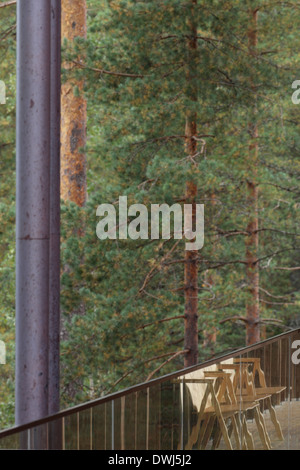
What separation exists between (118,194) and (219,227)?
6.22 ft

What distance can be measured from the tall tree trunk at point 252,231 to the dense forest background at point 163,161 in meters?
0.02

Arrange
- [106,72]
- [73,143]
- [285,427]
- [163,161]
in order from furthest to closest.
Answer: [73,143] < [106,72] < [163,161] < [285,427]

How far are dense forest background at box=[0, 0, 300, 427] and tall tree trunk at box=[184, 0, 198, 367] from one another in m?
0.02

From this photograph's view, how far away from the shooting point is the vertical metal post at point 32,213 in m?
3.75

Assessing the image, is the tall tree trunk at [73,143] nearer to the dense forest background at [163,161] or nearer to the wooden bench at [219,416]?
the dense forest background at [163,161]

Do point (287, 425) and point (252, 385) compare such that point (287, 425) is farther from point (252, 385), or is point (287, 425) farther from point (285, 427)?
point (252, 385)

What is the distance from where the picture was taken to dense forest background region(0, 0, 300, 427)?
314 inches

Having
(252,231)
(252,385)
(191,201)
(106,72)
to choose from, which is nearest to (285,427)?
(252,385)

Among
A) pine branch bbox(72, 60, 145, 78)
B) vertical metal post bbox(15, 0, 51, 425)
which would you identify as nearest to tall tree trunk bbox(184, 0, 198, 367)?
pine branch bbox(72, 60, 145, 78)

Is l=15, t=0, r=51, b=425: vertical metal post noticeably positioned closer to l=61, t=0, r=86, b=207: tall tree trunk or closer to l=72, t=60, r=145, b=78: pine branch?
l=72, t=60, r=145, b=78: pine branch

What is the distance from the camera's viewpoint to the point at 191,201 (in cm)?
865

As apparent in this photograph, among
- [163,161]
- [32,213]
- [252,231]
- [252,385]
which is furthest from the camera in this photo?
[252,231]

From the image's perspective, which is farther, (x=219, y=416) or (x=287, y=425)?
(x=287, y=425)

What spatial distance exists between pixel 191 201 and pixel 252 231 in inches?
78.7
